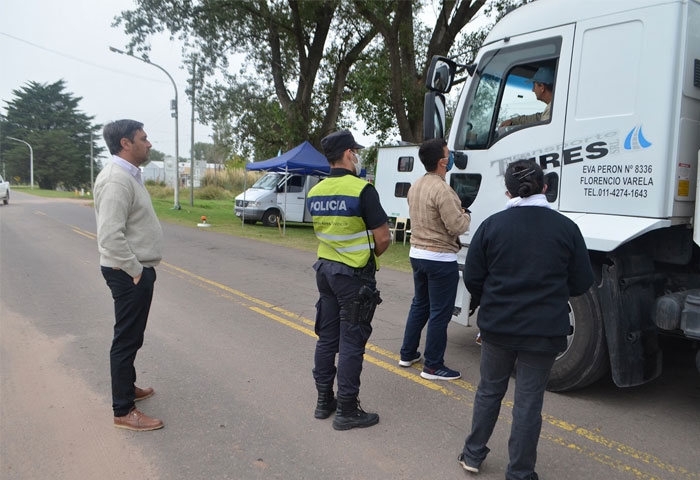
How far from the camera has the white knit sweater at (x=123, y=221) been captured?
3209 millimetres

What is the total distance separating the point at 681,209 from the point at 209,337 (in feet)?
13.9

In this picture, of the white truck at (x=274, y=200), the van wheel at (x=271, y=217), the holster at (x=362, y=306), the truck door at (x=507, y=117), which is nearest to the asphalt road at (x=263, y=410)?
the holster at (x=362, y=306)

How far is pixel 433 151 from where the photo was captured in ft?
→ 13.1

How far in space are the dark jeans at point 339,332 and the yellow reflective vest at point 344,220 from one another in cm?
10

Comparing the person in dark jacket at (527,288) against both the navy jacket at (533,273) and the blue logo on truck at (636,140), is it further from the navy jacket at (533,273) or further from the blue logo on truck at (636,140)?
the blue logo on truck at (636,140)

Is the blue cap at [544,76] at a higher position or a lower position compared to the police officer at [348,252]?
higher

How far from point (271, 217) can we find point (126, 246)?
16.3 m

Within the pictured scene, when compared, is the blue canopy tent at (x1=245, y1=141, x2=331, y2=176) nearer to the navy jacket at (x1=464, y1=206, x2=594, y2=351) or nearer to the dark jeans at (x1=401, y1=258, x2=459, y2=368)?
the dark jeans at (x1=401, y1=258, x2=459, y2=368)

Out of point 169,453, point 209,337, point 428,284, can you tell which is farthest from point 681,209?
point 209,337

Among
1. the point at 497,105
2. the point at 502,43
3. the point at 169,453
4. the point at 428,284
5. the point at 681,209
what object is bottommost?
the point at 169,453

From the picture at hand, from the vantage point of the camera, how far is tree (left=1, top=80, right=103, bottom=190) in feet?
217

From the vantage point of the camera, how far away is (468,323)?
4551 millimetres

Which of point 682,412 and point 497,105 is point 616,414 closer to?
point 682,412

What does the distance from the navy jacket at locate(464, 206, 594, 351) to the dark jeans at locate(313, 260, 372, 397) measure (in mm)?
951
